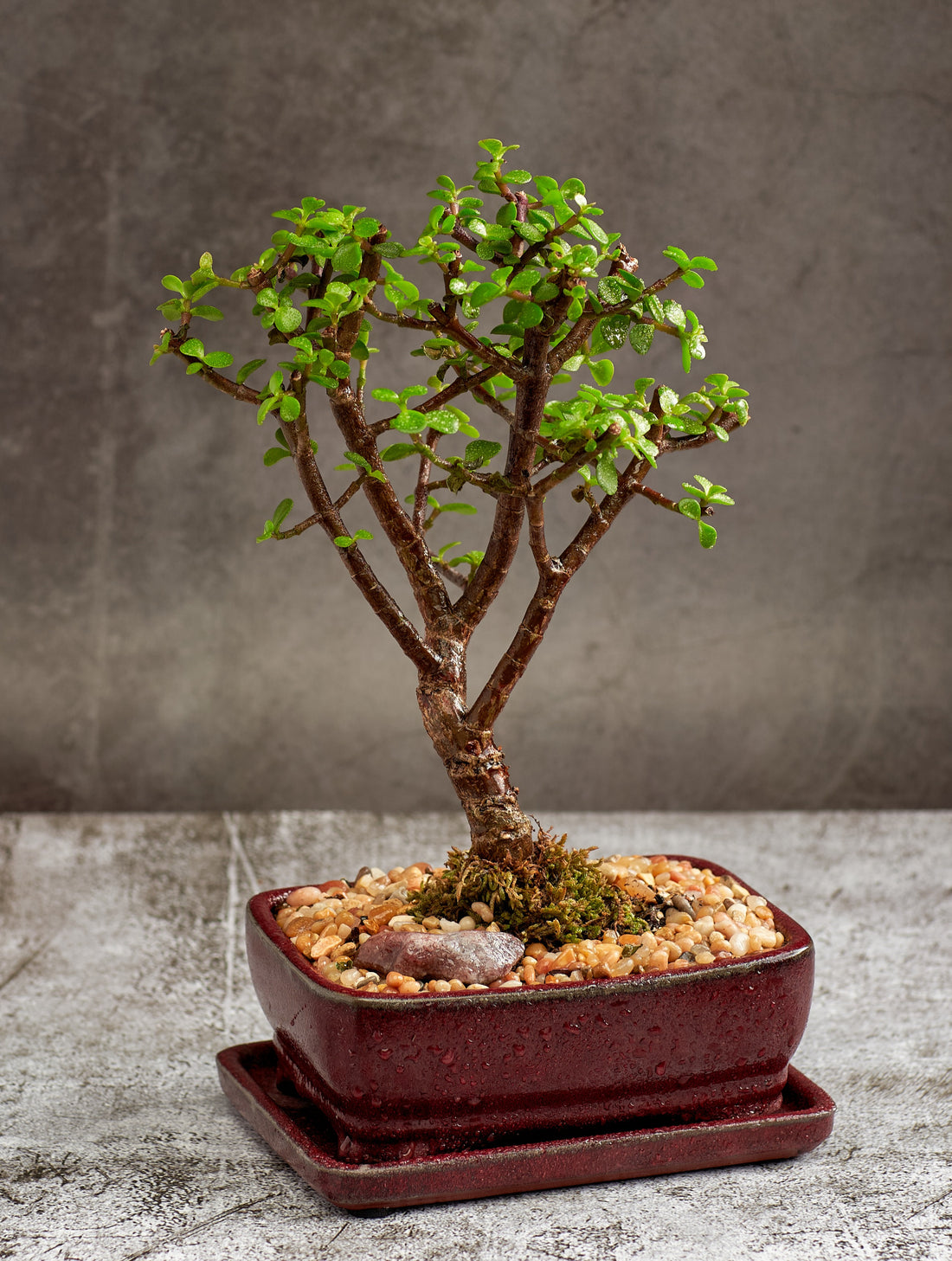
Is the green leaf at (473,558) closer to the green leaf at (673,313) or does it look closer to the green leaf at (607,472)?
the green leaf at (607,472)

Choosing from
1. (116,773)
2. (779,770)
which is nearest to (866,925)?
(779,770)

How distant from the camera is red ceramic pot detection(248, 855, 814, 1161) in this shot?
3.62 feet

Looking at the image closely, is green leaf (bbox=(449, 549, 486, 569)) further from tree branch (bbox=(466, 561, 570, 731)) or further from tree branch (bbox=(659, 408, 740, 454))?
tree branch (bbox=(659, 408, 740, 454))

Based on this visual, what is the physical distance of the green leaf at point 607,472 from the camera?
1.19 metres

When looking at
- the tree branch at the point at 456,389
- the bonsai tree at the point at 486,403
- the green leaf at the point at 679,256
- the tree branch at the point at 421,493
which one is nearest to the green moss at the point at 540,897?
the bonsai tree at the point at 486,403

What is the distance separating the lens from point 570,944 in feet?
4.04

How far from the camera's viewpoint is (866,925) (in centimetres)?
201

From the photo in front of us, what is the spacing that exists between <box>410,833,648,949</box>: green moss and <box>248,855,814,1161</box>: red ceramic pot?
132 mm

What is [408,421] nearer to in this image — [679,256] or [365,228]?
[365,228]

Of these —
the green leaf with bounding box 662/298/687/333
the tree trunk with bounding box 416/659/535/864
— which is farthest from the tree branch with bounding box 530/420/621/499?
the tree trunk with bounding box 416/659/535/864

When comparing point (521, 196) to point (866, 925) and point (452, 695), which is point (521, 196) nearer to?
point (452, 695)

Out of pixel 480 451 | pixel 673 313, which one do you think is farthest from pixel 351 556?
pixel 673 313

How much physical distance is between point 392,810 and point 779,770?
879mm

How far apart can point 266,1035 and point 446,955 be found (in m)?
0.53
